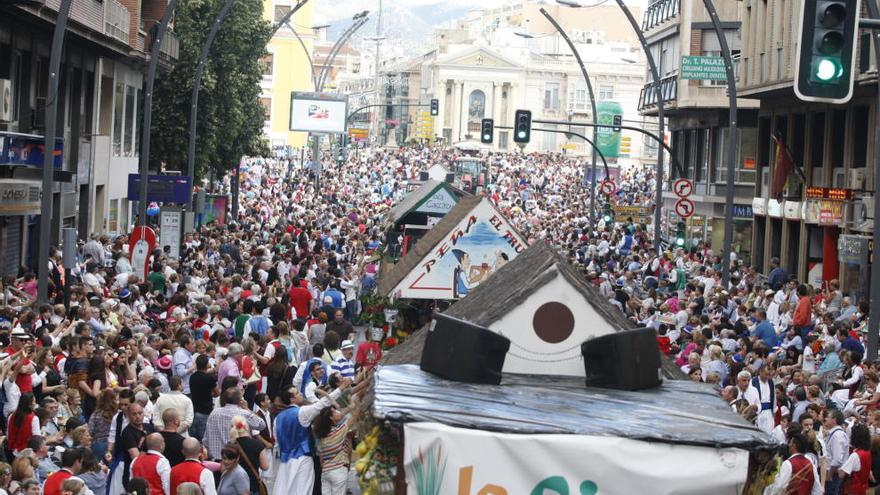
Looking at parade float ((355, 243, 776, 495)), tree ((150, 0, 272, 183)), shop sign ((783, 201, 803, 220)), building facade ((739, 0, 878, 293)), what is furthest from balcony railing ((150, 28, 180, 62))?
parade float ((355, 243, 776, 495))

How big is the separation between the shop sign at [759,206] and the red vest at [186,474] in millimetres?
33169

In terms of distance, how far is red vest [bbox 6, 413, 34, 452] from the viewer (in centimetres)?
1315

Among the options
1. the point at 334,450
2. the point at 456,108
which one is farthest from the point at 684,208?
the point at 456,108

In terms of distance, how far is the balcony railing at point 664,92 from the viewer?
179 feet

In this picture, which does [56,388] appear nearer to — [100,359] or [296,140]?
[100,359]

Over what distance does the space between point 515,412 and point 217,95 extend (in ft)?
143

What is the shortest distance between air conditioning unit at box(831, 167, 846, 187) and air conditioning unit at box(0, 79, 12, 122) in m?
17.6

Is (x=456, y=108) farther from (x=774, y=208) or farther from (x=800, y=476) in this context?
(x=800, y=476)

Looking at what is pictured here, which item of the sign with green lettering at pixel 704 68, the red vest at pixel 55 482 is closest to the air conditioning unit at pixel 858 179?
the sign with green lettering at pixel 704 68

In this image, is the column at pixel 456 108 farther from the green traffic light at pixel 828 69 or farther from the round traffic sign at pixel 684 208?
the green traffic light at pixel 828 69

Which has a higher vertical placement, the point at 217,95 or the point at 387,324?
the point at 217,95

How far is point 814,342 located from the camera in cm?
2198

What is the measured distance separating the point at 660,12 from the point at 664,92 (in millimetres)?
4265

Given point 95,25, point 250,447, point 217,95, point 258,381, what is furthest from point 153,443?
point 217,95
